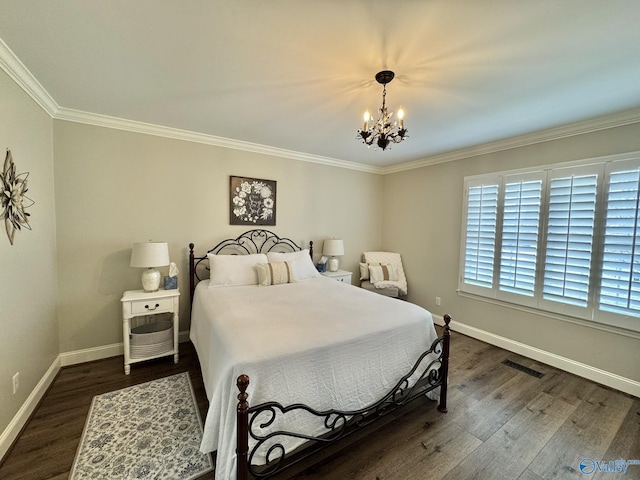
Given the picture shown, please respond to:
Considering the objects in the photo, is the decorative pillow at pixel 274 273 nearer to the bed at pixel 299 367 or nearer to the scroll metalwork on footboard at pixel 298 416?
the bed at pixel 299 367

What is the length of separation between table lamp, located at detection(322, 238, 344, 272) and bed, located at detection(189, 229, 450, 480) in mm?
1382

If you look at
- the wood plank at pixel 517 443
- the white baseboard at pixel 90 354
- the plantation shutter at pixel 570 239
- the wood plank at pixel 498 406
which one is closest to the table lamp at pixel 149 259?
the white baseboard at pixel 90 354

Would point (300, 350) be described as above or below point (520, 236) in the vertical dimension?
below

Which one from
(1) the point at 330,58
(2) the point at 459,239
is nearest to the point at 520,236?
(2) the point at 459,239

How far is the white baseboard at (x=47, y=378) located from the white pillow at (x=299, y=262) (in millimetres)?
1476

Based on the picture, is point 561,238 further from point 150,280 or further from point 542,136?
point 150,280

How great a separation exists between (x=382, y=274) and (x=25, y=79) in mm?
4459

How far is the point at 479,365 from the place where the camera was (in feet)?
9.50

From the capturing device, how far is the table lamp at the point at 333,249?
13.6ft

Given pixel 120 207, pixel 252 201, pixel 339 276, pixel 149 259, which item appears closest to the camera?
pixel 149 259

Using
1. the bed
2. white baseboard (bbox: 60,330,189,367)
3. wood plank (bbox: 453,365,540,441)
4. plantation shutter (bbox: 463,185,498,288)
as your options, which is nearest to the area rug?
the bed

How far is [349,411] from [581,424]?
1.95 metres

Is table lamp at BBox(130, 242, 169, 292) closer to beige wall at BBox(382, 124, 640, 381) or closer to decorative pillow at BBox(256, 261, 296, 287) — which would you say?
decorative pillow at BBox(256, 261, 296, 287)

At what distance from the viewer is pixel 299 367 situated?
5.04 ft
